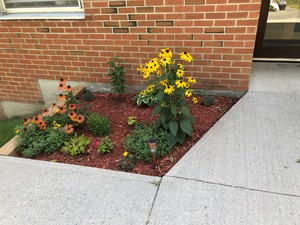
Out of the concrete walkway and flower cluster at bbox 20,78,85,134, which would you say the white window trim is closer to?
flower cluster at bbox 20,78,85,134

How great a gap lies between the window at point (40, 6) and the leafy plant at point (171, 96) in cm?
162

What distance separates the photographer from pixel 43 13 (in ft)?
12.2

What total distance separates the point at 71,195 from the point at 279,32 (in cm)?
363

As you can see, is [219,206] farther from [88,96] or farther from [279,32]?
[279,32]

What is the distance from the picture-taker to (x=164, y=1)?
3.18 meters

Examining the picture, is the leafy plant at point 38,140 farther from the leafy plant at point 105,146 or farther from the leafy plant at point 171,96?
the leafy plant at point 171,96

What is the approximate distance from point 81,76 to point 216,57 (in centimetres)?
191

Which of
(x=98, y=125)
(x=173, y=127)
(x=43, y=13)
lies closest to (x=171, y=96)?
(x=173, y=127)

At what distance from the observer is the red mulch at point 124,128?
8.61ft

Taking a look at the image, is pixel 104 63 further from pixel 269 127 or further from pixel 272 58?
pixel 272 58

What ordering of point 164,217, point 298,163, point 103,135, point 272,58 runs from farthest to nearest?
point 272,58, point 103,135, point 298,163, point 164,217

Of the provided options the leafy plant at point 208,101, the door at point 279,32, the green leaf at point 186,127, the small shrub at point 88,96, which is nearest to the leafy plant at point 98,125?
the small shrub at point 88,96

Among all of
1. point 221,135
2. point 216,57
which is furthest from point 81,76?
point 221,135

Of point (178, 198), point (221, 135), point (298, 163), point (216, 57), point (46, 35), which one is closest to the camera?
point (178, 198)
